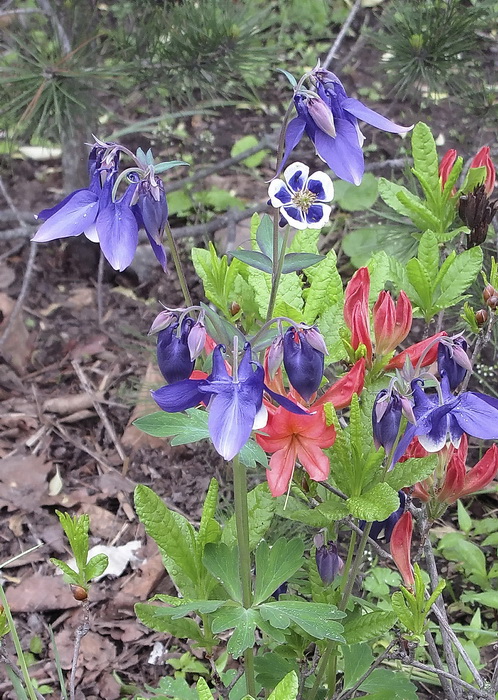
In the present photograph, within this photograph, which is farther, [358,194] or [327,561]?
[358,194]

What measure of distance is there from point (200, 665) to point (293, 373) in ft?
3.93

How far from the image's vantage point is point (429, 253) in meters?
1.48

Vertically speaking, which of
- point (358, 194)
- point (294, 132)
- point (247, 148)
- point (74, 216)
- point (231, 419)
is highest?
point (294, 132)

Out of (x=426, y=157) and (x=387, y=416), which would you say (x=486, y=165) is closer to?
(x=426, y=157)

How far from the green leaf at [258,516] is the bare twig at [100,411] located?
1.10 meters

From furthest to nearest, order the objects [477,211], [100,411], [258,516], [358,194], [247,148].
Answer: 1. [247,148]
2. [358,194]
3. [100,411]
4. [477,211]
5. [258,516]

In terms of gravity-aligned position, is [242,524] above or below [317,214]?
below

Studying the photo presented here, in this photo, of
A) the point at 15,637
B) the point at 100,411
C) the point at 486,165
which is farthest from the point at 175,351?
the point at 100,411

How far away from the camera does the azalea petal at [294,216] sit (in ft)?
3.59

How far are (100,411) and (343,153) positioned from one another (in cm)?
176

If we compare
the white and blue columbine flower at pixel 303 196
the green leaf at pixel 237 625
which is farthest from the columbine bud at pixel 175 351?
the green leaf at pixel 237 625

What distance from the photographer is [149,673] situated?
2018 mm

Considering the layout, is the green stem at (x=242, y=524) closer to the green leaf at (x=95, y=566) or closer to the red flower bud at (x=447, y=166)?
the green leaf at (x=95, y=566)

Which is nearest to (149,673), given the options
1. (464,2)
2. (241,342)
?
(241,342)
